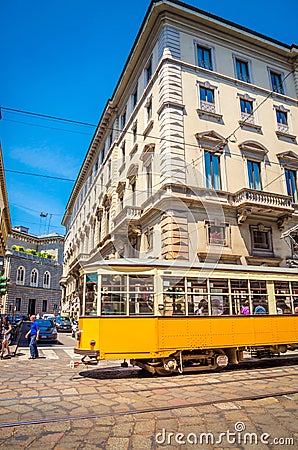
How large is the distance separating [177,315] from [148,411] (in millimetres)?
3646

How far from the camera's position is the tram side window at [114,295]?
9231 mm

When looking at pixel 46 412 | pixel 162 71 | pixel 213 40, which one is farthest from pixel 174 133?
pixel 46 412

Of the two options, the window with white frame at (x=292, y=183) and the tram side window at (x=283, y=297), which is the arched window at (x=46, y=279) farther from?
the tram side window at (x=283, y=297)

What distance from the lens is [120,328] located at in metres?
9.07

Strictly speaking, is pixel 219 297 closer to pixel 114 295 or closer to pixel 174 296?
pixel 174 296

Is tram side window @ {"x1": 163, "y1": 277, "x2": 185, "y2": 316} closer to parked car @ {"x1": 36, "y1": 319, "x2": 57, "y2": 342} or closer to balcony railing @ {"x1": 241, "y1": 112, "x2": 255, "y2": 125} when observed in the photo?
parked car @ {"x1": 36, "y1": 319, "x2": 57, "y2": 342}

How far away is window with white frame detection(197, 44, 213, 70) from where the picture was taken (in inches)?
828

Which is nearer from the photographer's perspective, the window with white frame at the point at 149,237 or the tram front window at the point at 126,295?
the tram front window at the point at 126,295

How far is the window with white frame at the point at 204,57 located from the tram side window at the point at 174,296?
15930mm

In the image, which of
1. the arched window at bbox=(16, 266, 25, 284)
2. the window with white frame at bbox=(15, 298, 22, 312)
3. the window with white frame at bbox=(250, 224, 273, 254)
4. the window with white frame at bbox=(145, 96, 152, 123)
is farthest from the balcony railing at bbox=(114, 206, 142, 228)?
the window with white frame at bbox=(15, 298, 22, 312)

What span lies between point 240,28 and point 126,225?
1434 cm

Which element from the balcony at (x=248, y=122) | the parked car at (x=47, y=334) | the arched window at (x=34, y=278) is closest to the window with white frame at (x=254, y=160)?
the balcony at (x=248, y=122)

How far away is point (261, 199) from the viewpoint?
18.7 m

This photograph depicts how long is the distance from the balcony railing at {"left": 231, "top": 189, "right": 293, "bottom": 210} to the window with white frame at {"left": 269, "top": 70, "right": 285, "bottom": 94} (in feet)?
28.2
